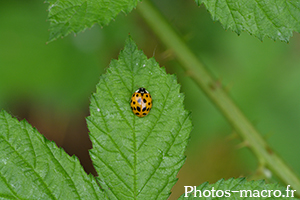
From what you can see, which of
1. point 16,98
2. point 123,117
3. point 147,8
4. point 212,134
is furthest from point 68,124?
point 123,117

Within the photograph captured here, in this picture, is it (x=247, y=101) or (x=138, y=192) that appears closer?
(x=138, y=192)

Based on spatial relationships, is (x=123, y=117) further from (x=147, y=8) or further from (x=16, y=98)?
(x=16, y=98)

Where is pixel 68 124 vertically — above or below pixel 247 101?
below

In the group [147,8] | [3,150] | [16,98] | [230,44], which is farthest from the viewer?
[230,44]

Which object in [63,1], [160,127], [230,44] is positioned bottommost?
[160,127]

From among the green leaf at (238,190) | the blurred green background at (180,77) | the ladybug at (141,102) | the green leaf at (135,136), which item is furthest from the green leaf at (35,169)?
the blurred green background at (180,77)

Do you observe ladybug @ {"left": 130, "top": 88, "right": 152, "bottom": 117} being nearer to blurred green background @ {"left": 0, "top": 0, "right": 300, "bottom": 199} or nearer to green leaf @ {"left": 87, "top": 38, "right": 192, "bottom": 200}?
green leaf @ {"left": 87, "top": 38, "right": 192, "bottom": 200}

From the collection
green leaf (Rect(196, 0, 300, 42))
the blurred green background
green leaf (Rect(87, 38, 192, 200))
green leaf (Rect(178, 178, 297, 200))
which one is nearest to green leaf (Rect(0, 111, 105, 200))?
green leaf (Rect(87, 38, 192, 200))
